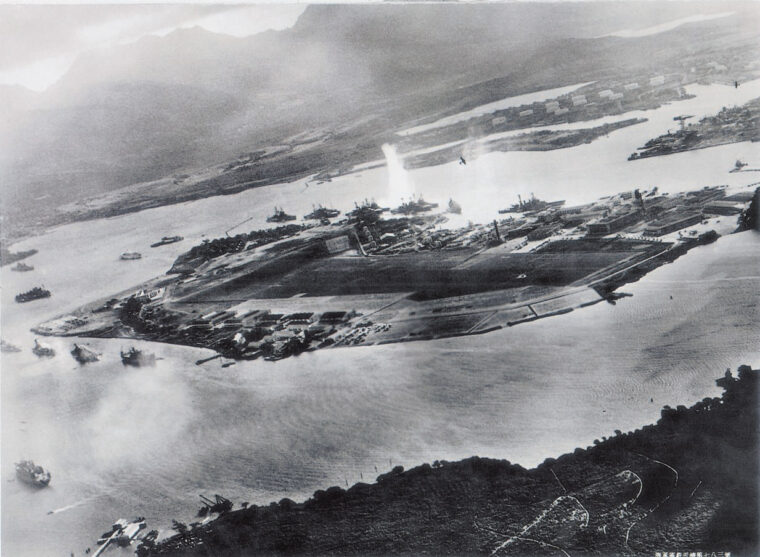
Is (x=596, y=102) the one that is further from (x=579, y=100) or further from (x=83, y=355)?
(x=83, y=355)

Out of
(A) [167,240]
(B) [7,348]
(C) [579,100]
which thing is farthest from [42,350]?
Answer: (C) [579,100]

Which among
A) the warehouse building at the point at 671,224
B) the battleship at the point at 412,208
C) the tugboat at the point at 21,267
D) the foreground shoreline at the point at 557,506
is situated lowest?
the foreground shoreline at the point at 557,506

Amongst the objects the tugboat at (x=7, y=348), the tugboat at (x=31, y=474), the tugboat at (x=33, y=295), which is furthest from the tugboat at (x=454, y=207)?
the tugboat at (x=7, y=348)

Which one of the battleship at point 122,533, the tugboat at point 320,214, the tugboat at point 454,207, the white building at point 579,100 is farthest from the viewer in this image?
the white building at point 579,100

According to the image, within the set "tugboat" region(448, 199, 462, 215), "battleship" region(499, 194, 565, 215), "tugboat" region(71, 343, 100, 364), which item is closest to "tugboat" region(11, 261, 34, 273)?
"tugboat" region(71, 343, 100, 364)

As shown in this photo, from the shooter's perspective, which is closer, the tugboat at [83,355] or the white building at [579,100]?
the tugboat at [83,355]

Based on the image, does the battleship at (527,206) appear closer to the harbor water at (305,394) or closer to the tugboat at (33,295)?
the harbor water at (305,394)
